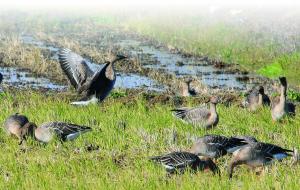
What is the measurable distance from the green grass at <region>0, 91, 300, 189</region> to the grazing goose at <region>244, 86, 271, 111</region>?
57 centimetres

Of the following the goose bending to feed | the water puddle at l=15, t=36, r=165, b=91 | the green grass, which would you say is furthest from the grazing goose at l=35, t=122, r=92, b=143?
the water puddle at l=15, t=36, r=165, b=91

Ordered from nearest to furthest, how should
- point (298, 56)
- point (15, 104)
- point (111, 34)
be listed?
point (15, 104)
point (298, 56)
point (111, 34)

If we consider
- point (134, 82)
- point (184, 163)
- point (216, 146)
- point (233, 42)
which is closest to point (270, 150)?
point (216, 146)

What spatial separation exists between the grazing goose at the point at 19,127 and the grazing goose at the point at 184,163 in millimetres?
2914

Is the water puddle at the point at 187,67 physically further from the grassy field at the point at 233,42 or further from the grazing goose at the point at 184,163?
the grazing goose at the point at 184,163

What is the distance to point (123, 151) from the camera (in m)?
9.66

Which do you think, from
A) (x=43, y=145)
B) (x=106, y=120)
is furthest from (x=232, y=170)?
(x=106, y=120)

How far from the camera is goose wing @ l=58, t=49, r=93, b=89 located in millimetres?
14016

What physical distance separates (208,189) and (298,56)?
21496mm

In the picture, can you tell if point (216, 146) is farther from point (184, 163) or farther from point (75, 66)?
point (75, 66)

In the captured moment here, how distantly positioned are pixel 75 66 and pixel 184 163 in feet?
22.0

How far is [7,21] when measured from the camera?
180 ft

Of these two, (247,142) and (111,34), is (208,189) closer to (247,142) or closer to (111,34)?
(247,142)

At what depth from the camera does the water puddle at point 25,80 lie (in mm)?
22455
